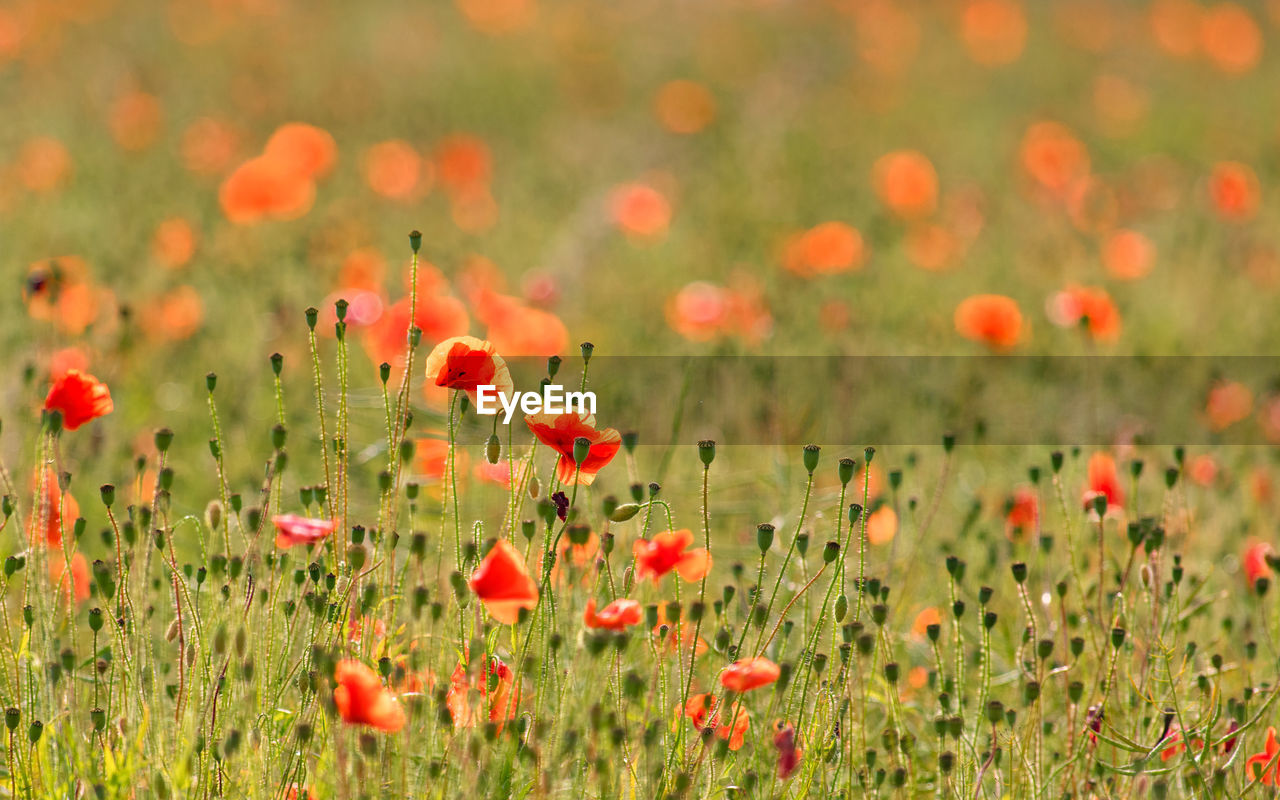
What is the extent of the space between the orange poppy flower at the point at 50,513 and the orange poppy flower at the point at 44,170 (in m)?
3.69

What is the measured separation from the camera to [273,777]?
1.73 metres

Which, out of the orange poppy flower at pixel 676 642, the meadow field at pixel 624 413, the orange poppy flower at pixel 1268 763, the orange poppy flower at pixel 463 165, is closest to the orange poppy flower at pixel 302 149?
the meadow field at pixel 624 413

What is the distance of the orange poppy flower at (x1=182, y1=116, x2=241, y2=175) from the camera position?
612cm

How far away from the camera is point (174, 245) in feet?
14.7

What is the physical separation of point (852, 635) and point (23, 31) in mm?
8435

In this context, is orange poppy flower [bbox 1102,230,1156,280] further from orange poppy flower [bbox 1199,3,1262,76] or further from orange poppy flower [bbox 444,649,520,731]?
orange poppy flower [bbox 1199,3,1262,76]

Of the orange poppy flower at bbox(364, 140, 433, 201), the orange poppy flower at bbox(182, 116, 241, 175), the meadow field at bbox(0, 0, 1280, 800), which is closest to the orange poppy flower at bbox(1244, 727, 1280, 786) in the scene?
the meadow field at bbox(0, 0, 1280, 800)

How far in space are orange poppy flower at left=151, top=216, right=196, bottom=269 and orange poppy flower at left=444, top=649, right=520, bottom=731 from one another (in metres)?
3.02

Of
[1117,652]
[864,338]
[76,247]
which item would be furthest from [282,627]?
[76,247]

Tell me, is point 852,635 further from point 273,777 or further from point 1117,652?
point 273,777

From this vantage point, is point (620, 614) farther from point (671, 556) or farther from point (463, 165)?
A: point (463, 165)

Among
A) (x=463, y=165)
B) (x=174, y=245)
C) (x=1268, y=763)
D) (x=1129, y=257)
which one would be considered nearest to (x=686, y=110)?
(x=463, y=165)

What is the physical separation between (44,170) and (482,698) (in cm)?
453

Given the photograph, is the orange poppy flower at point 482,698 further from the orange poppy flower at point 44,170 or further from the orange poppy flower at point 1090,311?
the orange poppy flower at point 44,170
